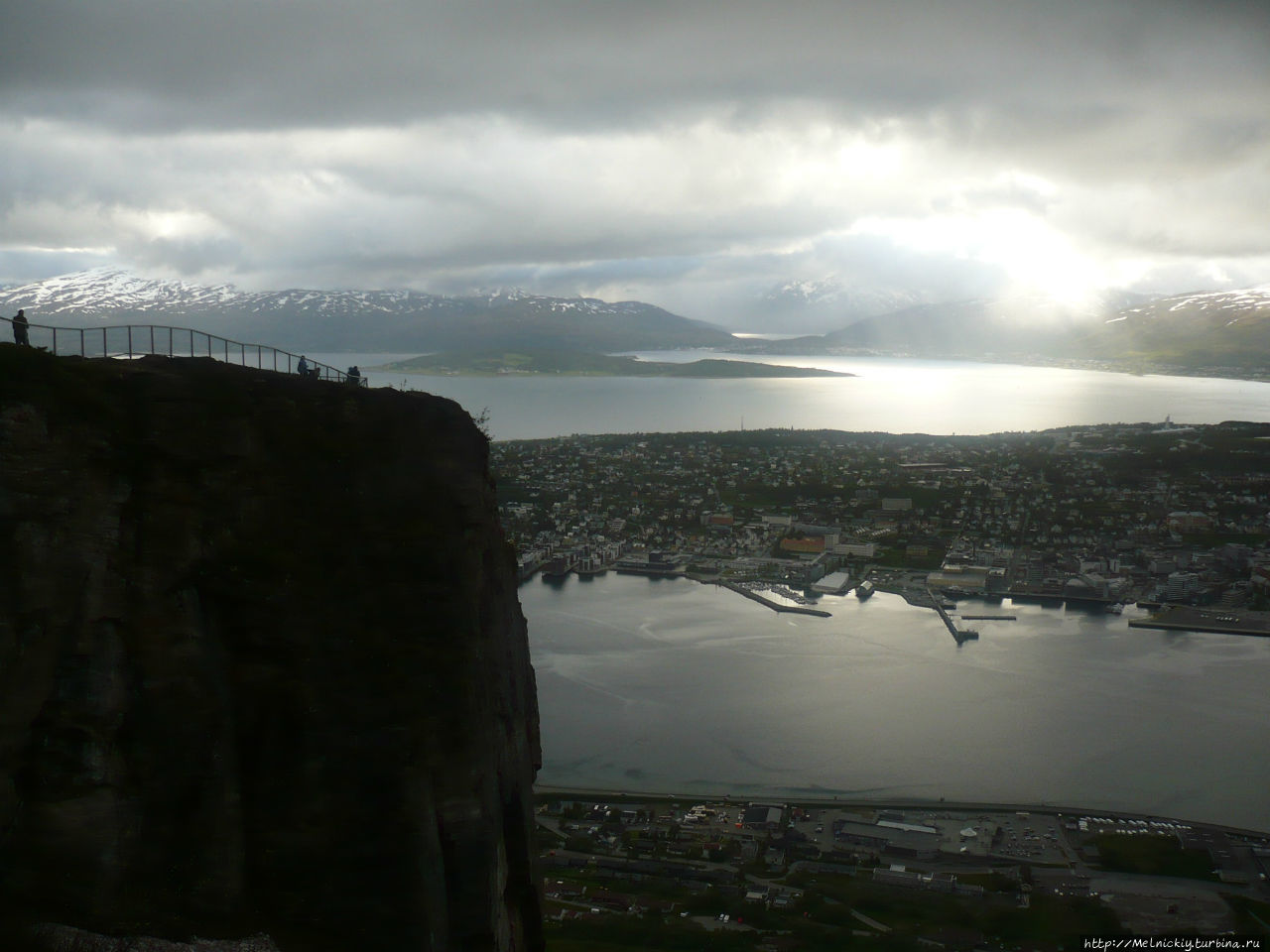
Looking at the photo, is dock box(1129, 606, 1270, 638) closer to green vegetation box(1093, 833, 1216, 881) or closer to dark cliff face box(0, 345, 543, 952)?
green vegetation box(1093, 833, 1216, 881)

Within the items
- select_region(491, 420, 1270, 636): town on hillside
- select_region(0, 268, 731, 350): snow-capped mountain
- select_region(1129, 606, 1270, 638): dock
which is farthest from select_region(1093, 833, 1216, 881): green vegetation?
select_region(0, 268, 731, 350): snow-capped mountain

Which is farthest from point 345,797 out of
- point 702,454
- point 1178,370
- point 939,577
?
point 1178,370

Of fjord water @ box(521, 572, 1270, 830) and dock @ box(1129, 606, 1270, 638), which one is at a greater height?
dock @ box(1129, 606, 1270, 638)

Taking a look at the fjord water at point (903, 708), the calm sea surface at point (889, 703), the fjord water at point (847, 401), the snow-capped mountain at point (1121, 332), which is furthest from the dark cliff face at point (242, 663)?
the snow-capped mountain at point (1121, 332)

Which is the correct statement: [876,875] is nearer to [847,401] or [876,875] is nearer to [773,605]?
[773,605]

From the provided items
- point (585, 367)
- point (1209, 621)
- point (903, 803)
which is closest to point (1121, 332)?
point (585, 367)

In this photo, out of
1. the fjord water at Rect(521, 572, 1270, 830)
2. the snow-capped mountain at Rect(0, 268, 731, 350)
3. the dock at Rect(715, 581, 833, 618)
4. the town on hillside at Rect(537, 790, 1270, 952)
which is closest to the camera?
the town on hillside at Rect(537, 790, 1270, 952)
